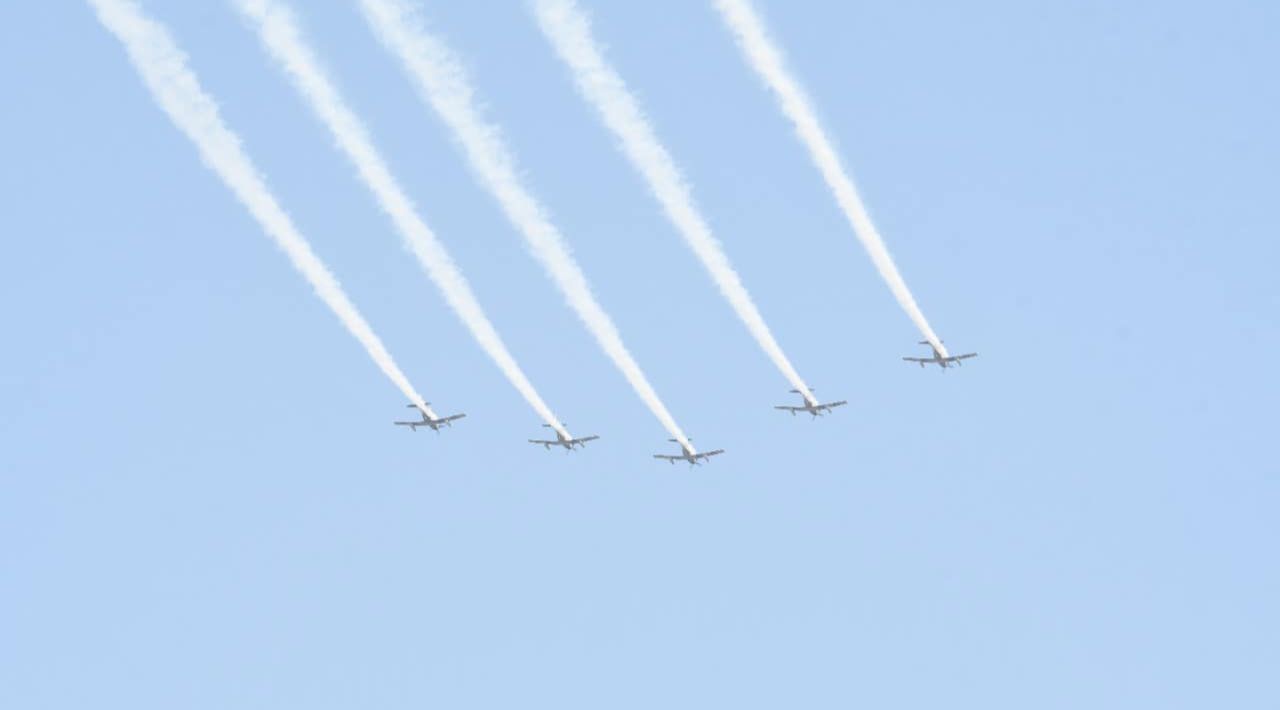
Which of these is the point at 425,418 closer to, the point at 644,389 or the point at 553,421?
the point at 553,421

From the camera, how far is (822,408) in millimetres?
81125

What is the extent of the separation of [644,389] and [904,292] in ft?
25.5

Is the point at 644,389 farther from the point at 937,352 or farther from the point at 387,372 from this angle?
the point at 937,352

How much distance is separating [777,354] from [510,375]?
7014mm

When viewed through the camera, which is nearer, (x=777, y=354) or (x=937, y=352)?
(x=777, y=354)

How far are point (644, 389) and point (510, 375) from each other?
11.8 ft

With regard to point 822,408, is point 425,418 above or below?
above

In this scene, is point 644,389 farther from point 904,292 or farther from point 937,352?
point 937,352

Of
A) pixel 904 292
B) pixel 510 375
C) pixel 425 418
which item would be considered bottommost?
pixel 904 292

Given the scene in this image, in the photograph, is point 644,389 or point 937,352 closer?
point 644,389

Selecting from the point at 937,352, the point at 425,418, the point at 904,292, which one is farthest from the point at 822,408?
the point at 904,292

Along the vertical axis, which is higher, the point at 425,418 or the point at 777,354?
the point at 425,418

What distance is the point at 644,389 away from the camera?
67125 millimetres

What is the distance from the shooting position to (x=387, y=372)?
66.1m
